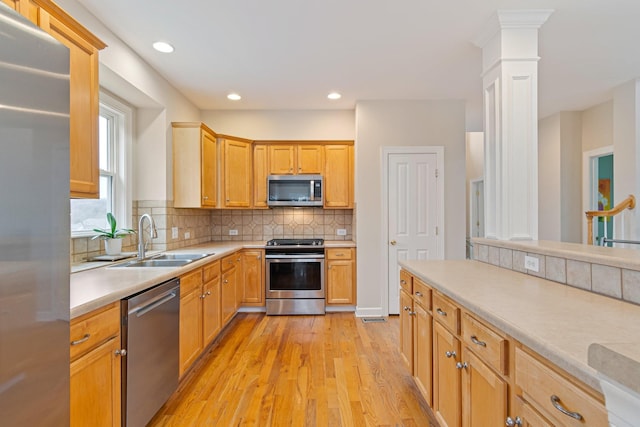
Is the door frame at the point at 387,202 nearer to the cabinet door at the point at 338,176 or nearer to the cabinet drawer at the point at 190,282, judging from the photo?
the cabinet door at the point at 338,176

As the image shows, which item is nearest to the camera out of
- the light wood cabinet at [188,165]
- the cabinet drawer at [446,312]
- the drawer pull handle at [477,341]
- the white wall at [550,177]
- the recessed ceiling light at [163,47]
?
the drawer pull handle at [477,341]

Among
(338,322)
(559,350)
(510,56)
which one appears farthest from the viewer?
(338,322)

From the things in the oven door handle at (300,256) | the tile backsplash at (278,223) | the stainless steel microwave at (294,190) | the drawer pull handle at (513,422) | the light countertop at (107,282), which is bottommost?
the drawer pull handle at (513,422)

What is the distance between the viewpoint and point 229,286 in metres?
3.34

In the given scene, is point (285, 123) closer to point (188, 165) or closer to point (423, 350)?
point (188, 165)

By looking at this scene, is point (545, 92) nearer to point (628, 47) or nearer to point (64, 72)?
point (628, 47)

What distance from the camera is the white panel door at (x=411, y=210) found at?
3818 millimetres

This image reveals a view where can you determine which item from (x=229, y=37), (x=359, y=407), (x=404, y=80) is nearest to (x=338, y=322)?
(x=359, y=407)

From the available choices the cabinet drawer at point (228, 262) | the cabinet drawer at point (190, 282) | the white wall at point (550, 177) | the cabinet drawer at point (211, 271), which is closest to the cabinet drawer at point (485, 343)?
the cabinet drawer at point (190, 282)

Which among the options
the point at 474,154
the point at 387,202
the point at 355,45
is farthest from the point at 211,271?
the point at 474,154

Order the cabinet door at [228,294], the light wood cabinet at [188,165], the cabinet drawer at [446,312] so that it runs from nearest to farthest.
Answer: the cabinet drawer at [446,312]
the cabinet door at [228,294]
the light wood cabinet at [188,165]

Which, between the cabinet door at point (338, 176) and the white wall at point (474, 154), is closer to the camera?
the cabinet door at point (338, 176)

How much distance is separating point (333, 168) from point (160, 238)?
7.26 ft

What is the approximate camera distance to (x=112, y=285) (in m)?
1.63
